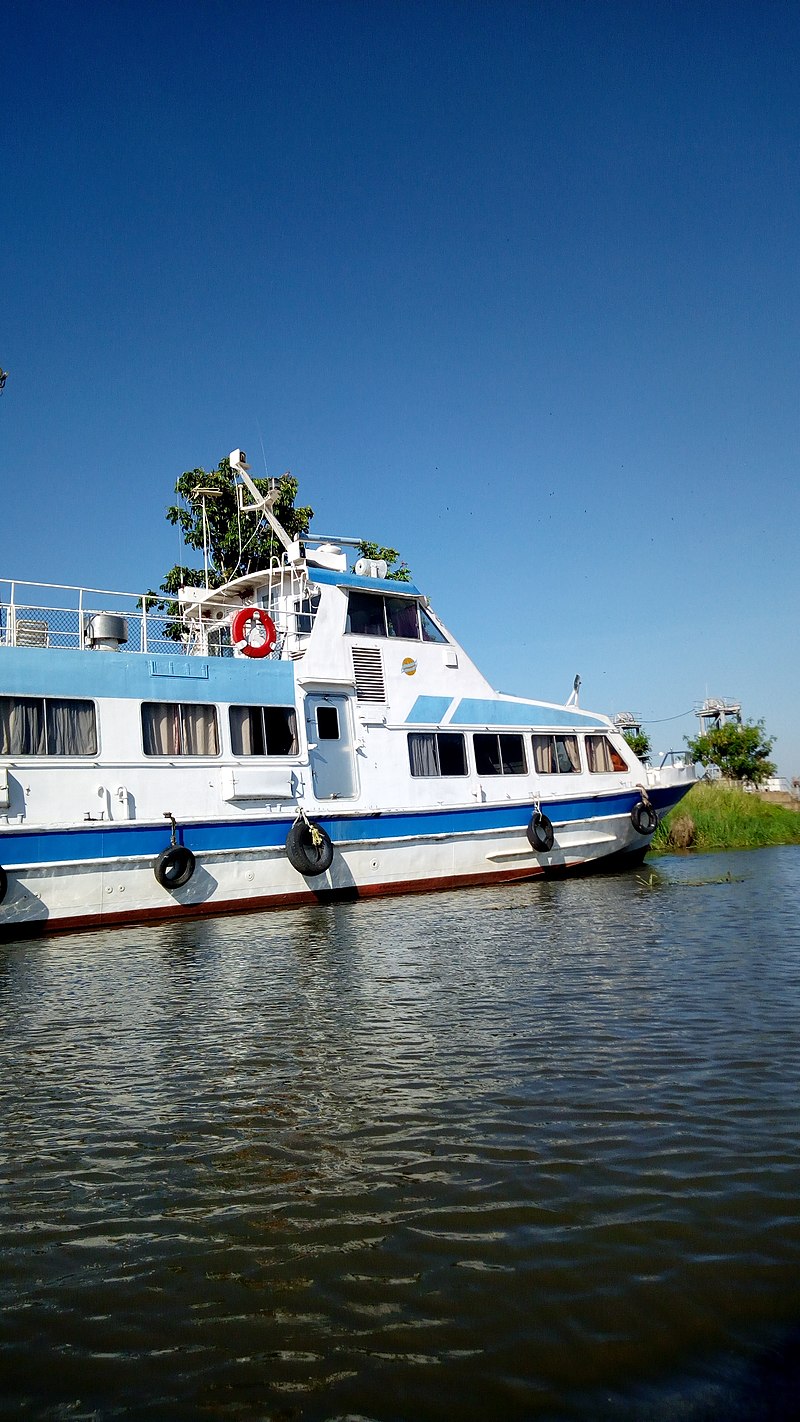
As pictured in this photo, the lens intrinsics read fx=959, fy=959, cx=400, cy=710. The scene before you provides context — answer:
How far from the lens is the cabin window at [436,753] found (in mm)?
18109

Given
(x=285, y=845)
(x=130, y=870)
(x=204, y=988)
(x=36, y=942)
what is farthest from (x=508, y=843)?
(x=204, y=988)

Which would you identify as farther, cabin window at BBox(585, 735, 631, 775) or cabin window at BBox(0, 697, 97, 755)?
cabin window at BBox(585, 735, 631, 775)

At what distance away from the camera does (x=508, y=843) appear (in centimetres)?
1897

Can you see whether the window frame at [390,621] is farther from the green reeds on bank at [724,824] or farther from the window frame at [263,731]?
the green reeds on bank at [724,824]

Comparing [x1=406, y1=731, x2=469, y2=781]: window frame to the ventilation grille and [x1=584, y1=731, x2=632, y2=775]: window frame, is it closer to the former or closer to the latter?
the ventilation grille

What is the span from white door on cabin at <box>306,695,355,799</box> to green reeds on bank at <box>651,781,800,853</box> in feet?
41.9

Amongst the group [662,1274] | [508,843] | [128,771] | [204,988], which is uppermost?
[128,771]

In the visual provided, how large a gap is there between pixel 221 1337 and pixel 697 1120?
9.22 feet

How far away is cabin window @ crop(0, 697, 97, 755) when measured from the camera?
14.2 metres

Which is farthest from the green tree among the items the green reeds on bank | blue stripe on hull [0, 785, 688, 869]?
blue stripe on hull [0, 785, 688, 869]

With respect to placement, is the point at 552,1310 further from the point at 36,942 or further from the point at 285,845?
the point at 285,845

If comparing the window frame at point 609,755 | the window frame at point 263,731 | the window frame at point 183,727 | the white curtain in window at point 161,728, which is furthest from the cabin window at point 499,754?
the white curtain in window at point 161,728

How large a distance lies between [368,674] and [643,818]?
23.5 ft

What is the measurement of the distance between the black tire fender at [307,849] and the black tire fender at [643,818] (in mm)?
7514
